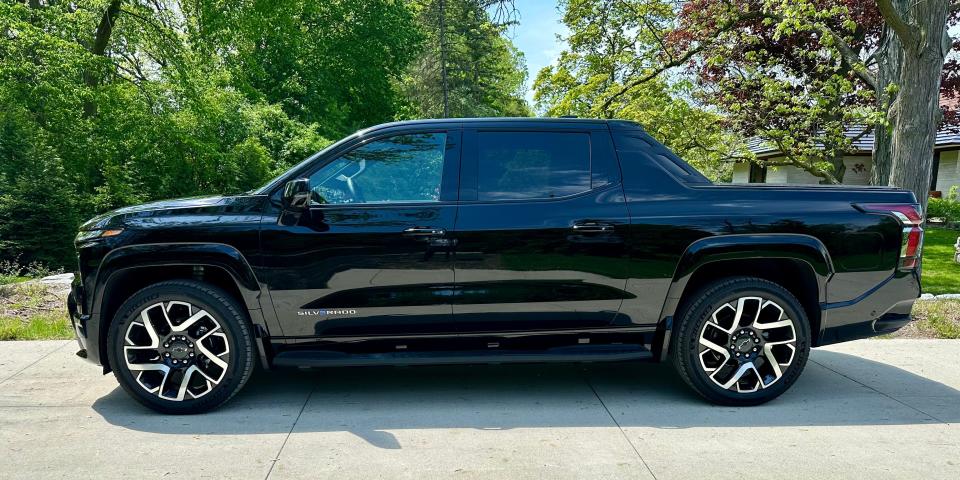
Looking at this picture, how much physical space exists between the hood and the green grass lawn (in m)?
8.80

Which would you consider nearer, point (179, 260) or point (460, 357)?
point (179, 260)

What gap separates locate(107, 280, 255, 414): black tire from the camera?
390cm

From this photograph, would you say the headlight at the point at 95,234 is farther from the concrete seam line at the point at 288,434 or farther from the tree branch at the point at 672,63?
the tree branch at the point at 672,63

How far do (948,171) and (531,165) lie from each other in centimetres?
2365

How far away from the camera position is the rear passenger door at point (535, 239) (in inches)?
156

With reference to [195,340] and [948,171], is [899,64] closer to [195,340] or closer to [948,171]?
[195,340]

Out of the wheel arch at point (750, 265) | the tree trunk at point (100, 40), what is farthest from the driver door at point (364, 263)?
the tree trunk at point (100, 40)

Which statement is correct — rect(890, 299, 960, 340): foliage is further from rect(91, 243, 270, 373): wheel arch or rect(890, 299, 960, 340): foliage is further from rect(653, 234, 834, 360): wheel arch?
rect(91, 243, 270, 373): wheel arch

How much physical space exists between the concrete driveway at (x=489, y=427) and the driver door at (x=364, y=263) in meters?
0.64

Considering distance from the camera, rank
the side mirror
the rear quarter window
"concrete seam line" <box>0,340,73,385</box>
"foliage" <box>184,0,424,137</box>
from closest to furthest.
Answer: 1. the side mirror
2. the rear quarter window
3. "concrete seam line" <box>0,340,73,385</box>
4. "foliage" <box>184,0,424,137</box>

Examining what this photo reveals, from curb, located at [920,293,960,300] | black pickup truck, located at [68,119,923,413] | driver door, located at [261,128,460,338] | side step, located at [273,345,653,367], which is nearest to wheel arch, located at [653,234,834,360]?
black pickup truck, located at [68,119,923,413]

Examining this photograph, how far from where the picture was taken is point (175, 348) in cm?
394

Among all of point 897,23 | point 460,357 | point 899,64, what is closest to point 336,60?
point 899,64

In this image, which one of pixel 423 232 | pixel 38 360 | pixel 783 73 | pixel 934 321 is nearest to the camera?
pixel 423 232
